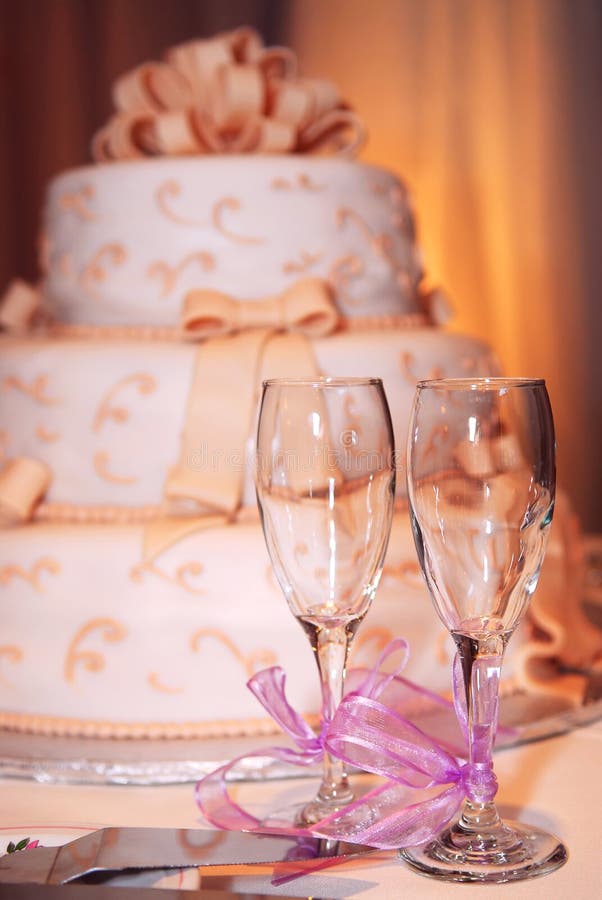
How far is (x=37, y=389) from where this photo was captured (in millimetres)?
1387

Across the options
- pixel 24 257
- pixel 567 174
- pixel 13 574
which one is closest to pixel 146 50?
pixel 24 257

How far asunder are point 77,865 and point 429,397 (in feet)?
1.39

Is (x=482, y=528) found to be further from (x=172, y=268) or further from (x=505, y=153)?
(x=505, y=153)

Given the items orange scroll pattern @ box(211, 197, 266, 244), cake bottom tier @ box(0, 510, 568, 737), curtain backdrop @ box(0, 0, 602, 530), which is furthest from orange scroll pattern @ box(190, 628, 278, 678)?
curtain backdrop @ box(0, 0, 602, 530)

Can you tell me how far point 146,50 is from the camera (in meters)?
2.93

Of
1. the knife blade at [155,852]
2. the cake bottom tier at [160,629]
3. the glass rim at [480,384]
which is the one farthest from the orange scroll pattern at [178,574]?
the glass rim at [480,384]

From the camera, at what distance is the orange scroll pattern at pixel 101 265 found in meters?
1.43

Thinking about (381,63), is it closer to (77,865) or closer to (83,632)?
(83,632)

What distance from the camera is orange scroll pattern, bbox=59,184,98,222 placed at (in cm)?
146

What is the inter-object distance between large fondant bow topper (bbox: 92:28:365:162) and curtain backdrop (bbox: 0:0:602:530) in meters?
1.43

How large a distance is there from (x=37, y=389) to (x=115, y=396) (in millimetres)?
105

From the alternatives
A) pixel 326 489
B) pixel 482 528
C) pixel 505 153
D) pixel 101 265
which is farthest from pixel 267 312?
pixel 505 153

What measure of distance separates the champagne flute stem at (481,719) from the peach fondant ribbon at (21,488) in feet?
2.12

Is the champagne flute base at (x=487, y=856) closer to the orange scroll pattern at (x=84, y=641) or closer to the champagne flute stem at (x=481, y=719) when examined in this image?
the champagne flute stem at (x=481, y=719)
